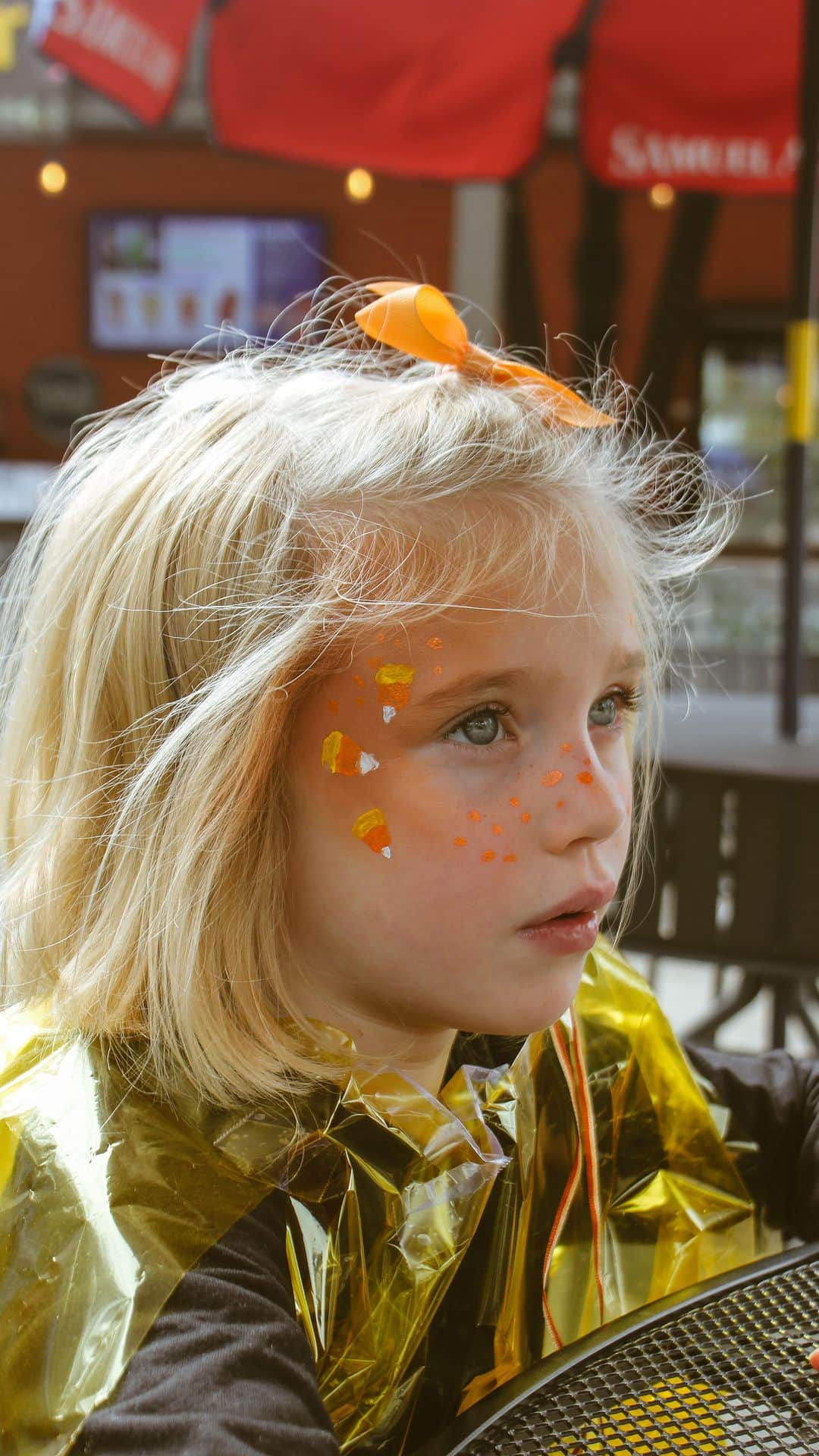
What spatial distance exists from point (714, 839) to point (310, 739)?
1.49 meters

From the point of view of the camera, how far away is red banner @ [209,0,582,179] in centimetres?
260

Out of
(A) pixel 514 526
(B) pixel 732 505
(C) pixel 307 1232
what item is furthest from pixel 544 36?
(C) pixel 307 1232

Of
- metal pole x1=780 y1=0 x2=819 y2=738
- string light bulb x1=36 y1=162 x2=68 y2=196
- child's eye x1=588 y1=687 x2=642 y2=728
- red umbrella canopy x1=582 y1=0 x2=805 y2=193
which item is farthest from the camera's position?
string light bulb x1=36 y1=162 x2=68 y2=196

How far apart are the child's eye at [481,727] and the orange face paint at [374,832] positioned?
2.4 inches

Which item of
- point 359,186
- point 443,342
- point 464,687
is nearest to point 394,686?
point 464,687

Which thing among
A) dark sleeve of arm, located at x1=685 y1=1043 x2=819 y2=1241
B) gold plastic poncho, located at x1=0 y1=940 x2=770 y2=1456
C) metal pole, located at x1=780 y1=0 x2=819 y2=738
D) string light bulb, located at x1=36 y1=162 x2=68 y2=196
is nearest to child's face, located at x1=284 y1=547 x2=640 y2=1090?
gold plastic poncho, located at x1=0 y1=940 x2=770 y2=1456

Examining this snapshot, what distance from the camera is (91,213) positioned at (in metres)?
5.67

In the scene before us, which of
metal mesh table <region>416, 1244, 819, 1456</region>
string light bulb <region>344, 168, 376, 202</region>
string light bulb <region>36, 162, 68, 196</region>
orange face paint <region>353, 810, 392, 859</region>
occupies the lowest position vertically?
metal mesh table <region>416, 1244, 819, 1456</region>

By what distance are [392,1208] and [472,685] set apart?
0.31 meters

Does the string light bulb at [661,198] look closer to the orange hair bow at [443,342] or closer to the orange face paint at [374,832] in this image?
the orange hair bow at [443,342]

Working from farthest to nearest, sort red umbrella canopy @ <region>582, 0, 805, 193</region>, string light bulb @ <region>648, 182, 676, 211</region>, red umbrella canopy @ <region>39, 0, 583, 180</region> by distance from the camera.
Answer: string light bulb @ <region>648, 182, 676, 211</region> → red umbrella canopy @ <region>582, 0, 805, 193</region> → red umbrella canopy @ <region>39, 0, 583, 180</region>

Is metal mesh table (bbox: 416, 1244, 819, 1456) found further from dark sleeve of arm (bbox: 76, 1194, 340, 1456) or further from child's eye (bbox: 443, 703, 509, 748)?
child's eye (bbox: 443, 703, 509, 748)

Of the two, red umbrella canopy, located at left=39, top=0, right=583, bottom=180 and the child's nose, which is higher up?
red umbrella canopy, located at left=39, top=0, right=583, bottom=180

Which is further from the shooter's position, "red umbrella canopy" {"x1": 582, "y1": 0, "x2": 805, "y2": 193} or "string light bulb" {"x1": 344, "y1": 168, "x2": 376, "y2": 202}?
"string light bulb" {"x1": 344, "y1": 168, "x2": 376, "y2": 202}
